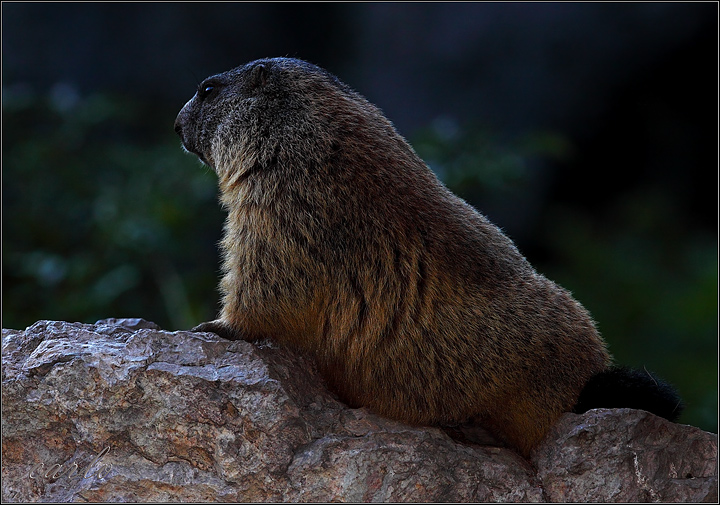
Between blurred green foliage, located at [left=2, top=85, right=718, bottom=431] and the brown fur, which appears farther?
blurred green foliage, located at [left=2, top=85, right=718, bottom=431]

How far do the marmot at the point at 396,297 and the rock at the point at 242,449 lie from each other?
0.72 ft

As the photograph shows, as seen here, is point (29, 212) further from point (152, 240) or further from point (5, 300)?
point (152, 240)

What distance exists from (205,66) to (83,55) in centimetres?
168

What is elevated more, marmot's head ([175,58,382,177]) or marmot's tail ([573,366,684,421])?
marmot's head ([175,58,382,177])

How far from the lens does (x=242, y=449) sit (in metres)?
3.27

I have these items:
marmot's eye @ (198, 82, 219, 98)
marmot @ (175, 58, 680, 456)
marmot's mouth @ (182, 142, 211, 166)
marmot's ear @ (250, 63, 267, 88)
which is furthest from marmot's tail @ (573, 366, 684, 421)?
marmot's eye @ (198, 82, 219, 98)

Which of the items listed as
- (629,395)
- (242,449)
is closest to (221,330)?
(242,449)

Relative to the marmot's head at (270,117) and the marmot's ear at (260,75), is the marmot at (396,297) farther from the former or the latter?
the marmot's ear at (260,75)

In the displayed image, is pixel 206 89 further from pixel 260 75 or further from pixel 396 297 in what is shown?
pixel 396 297

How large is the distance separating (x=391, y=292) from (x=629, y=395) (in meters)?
1.15

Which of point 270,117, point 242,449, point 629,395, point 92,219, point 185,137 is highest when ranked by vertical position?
point 92,219

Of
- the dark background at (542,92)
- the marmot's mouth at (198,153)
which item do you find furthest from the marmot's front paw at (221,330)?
the dark background at (542,92)

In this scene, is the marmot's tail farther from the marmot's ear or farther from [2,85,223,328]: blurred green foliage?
[2,85,223,328]: blurred green foliage

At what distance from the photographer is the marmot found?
11.8 feet
